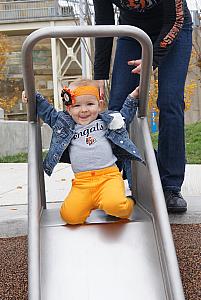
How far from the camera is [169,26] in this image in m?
2.58

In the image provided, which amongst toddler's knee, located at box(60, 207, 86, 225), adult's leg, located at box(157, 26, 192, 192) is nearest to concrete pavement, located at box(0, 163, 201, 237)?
adult's leg, located at box(157, 26, 192, 192)

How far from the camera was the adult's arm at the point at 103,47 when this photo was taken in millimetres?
2953

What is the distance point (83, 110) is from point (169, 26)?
0.64m

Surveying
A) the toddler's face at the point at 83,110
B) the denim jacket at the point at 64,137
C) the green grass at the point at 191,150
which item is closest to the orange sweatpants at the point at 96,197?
the denim jacket at the point at 64,137

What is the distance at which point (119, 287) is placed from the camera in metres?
1.81

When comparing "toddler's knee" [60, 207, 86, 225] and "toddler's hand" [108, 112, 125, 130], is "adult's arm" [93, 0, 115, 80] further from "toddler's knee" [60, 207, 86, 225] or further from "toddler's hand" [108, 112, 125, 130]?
"toddler's knee" [60, 207, 86, 225]

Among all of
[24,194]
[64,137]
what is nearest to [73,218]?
[64,137]

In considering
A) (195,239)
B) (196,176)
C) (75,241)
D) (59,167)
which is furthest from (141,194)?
(59,167)

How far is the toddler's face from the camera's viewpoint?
232 centimetres

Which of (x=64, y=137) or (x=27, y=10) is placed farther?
(x=27, y=10)

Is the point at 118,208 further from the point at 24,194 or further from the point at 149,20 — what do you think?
the point at 24,194

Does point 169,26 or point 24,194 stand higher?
point 169,26

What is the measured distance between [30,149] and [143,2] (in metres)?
1.01

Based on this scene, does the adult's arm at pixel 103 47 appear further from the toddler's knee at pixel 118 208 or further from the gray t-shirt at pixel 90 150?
the toddler's knee at pixel 118 208
